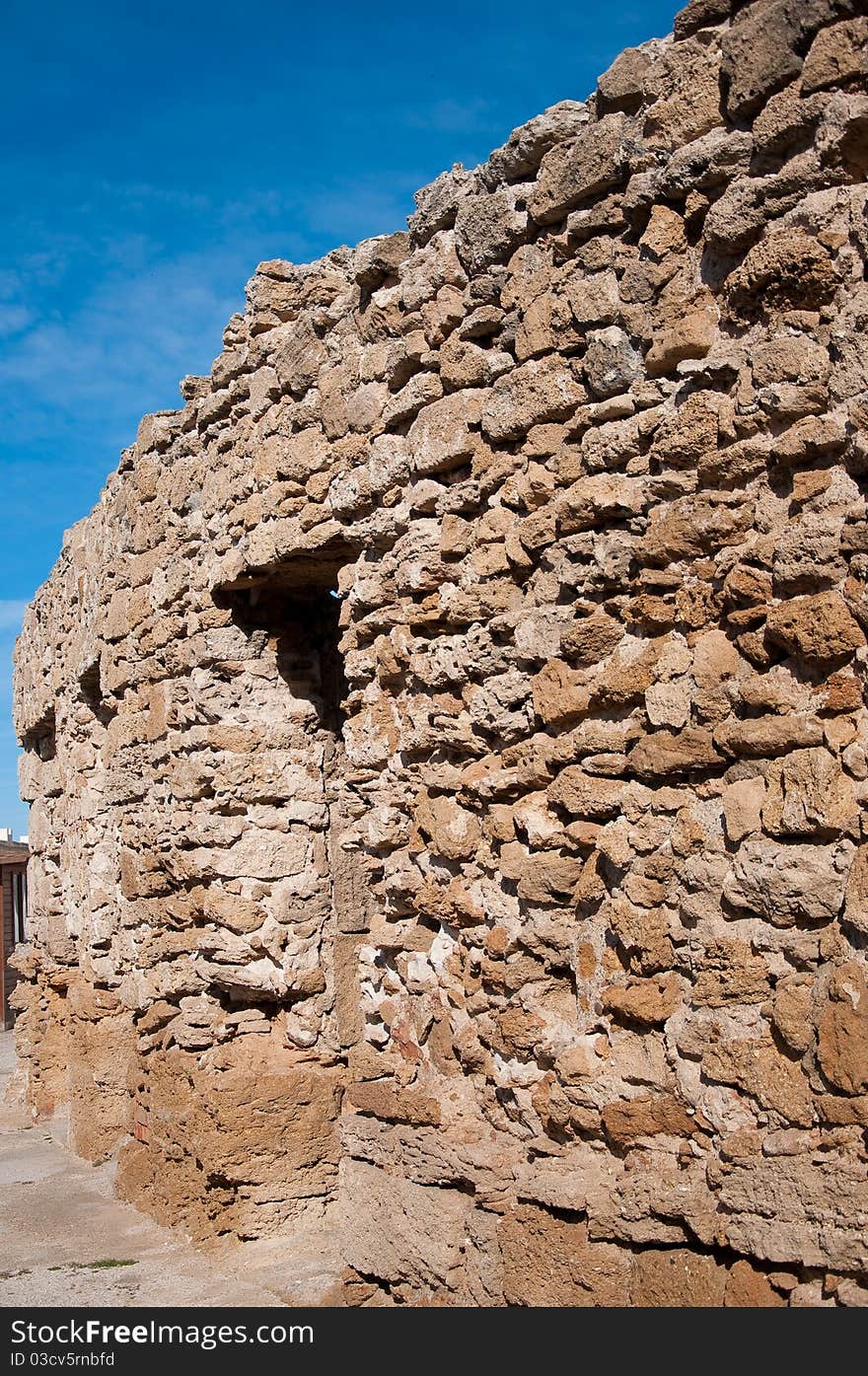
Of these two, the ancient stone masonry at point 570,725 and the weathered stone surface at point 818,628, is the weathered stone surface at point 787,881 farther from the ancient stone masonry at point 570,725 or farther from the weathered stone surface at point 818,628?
the weathered stone surface at point 818,628

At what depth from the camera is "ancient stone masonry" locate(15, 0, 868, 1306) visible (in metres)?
2.82

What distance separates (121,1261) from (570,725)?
3235mm

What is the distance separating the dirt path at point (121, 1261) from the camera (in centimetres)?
466

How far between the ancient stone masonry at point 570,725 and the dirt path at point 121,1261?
0.53 ft

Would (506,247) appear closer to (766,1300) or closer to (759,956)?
(759,956)

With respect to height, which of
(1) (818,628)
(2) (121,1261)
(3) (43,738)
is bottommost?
(2) (121,1261)

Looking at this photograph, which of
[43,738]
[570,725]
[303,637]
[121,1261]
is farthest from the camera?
[43,738]

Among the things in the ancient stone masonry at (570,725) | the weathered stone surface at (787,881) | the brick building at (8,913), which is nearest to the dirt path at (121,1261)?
the ancient stone masonry at (570,725)

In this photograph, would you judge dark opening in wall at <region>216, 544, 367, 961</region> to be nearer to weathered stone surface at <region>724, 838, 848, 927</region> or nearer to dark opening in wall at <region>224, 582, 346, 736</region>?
dark opening in wall at <region>224, 582, 346, 736</region>

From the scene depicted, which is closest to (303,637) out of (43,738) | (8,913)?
(43,738)

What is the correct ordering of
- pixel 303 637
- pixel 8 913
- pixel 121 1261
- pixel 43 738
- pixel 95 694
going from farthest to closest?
pixel 8 913 → pixel 43 738 → pixel 95 694 → pixel 303 637 → pixel 121 1261

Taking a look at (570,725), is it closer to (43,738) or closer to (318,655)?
(318,655)

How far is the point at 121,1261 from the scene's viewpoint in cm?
516

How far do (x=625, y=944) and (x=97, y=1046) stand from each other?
480 cm
